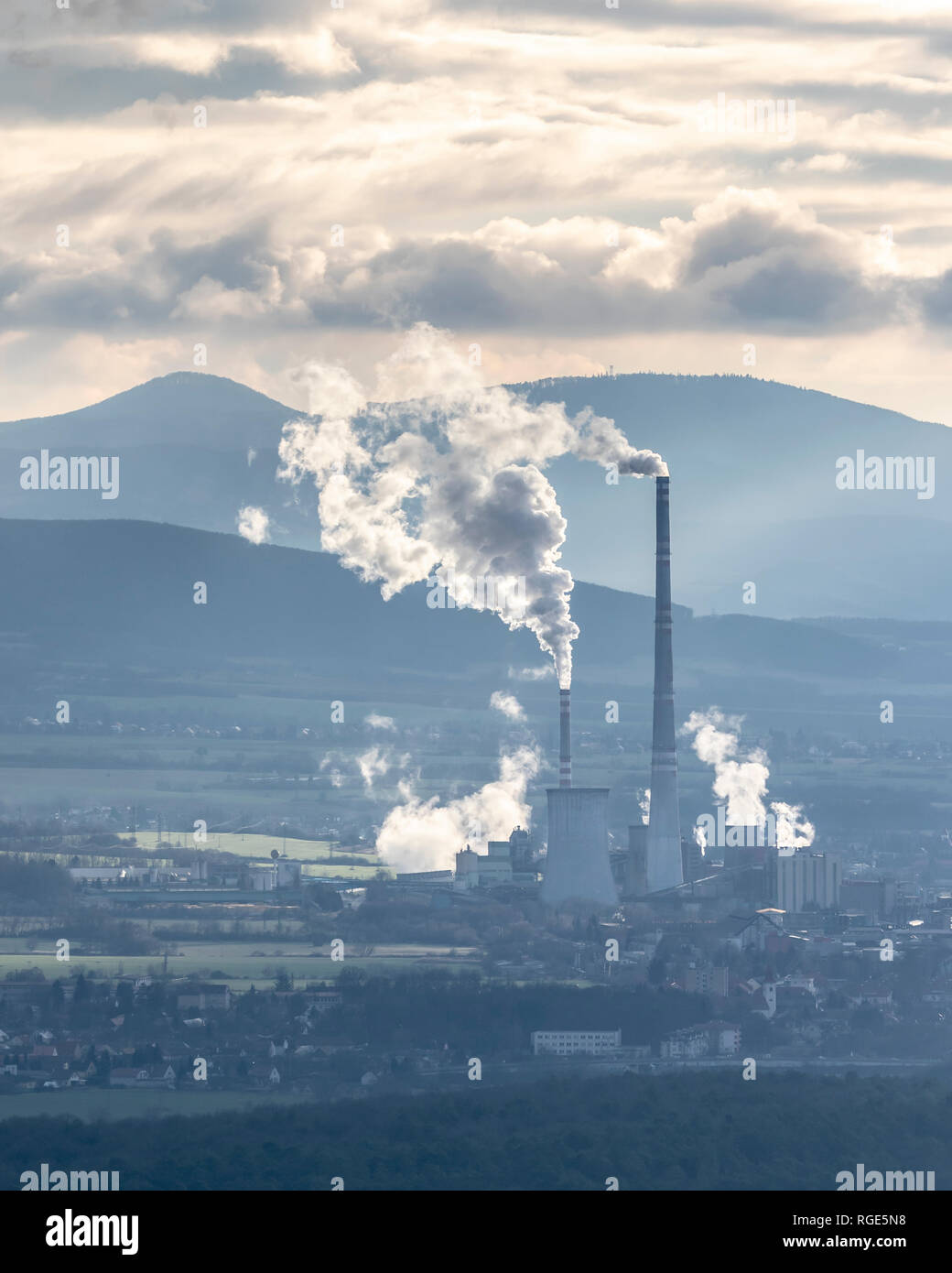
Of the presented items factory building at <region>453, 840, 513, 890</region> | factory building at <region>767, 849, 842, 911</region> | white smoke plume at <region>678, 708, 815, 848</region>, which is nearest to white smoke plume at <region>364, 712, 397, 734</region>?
white smoke plume at <region>678, 708, 815, 848</region>

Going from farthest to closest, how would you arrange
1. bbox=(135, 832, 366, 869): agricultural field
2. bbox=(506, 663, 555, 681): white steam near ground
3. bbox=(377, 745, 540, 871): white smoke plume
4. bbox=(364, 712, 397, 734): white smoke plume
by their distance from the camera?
bbox=(506, 663, 555, 681): white steam near ground → bbox=(364, 712, 397, 734): white smoke plume → bbox=(135, 832, 366, 869): agricultural field → bbox=(377, 745, 540, 871): white smoke plume

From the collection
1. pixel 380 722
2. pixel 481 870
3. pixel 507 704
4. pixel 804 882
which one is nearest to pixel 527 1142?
pixel 804 882

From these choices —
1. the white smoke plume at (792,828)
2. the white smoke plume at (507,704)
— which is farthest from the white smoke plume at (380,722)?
the white smoke plume at (792,828)

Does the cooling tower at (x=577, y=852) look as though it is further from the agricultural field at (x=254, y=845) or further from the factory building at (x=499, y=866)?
the agricultural field at (x=254, y=845)

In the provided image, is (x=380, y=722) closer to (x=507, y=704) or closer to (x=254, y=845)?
(x=507, y=704)

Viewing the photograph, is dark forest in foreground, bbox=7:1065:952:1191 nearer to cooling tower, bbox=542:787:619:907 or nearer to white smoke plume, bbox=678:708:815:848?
cooling tower, bbox=542:787:619:907

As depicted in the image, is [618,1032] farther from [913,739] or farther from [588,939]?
[913,739]

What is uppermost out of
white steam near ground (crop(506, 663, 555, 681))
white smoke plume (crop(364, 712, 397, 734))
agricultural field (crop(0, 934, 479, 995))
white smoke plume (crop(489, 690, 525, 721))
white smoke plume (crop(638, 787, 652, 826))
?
white steam near ground (crop(506, 663, 555, 681))
